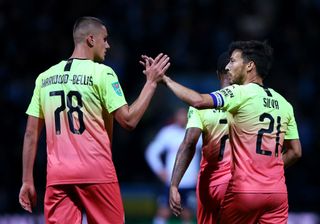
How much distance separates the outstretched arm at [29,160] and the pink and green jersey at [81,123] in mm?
200

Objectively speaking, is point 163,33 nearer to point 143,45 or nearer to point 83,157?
point 143,45

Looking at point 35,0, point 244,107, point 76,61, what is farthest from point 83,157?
point 35,0

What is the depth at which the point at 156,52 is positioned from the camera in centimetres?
1656

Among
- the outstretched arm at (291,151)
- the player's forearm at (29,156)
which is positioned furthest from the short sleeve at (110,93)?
the outstretched arm at (291,151)

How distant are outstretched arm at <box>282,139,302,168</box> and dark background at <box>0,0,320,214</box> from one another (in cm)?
625

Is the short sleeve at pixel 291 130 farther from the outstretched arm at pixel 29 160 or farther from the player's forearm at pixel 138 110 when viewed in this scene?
the outstretched arm at pixel 29 160

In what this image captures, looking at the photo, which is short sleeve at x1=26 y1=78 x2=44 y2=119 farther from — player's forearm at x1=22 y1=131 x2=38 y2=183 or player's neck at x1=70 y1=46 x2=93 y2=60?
player's neck at x1=70 y1=46 x2=93 y2=60

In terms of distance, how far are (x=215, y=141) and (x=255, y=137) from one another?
807 mm

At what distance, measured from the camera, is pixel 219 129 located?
28.9 ft

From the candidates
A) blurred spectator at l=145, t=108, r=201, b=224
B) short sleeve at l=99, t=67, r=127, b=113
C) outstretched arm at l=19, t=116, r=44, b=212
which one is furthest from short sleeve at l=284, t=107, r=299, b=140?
blurred spectator at l=145, t=108, r=201, b=224

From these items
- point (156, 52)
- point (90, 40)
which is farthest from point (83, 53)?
point (156, 52)

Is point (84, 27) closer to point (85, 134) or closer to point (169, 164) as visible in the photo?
point (85, 134)

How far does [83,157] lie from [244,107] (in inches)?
55.4

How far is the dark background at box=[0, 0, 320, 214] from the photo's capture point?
15789 mm
